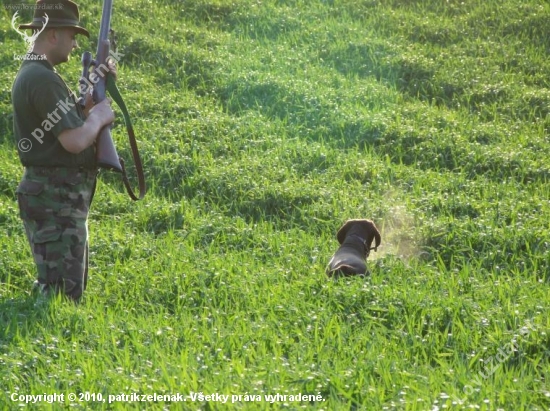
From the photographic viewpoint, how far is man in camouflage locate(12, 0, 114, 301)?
5434 millimetres

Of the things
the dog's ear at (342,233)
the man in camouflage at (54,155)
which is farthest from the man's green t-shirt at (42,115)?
the dog's ear at (342,233)

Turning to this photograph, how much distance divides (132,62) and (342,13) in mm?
3337

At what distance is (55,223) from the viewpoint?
18.4ft

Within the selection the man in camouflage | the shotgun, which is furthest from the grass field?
the shotgun

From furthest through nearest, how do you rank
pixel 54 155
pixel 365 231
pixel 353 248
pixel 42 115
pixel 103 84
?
pixel 365 231 → pixel 353 248 → pixel 103 84 → pixel 54 155 → pixel 42 115

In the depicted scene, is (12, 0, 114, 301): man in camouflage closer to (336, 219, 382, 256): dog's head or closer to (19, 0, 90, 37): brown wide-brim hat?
(19, 0, 90, 37): brown wide-brim hat

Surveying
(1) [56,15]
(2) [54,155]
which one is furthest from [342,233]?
(1) [56,15]

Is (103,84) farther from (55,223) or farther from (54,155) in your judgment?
(55,223)

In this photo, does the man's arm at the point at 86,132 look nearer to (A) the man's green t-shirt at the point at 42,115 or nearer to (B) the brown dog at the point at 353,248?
A: (A) the man's green t-shirt at the point at 42,115

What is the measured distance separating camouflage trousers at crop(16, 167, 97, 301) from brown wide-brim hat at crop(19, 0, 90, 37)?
90cm

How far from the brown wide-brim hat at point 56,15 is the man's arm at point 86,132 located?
21.7 inches

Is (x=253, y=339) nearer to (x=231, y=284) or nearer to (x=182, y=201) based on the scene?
(x=231, y=284)

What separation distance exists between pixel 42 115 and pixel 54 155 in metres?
0.27

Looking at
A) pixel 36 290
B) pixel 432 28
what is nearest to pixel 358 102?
pixel 432 28
